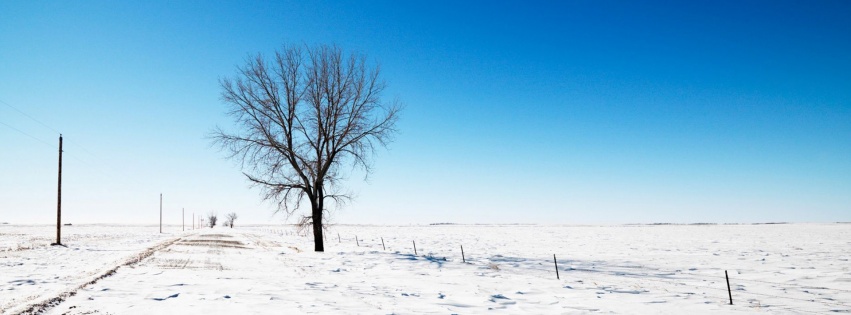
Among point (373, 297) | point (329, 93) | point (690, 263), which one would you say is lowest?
point (690, 263)

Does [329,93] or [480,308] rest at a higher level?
[329,93]

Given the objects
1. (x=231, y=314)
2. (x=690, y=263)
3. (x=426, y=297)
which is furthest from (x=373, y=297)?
(x=690, y=263)

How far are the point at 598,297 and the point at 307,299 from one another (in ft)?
22.9

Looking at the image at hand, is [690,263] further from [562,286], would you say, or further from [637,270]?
[562,286]

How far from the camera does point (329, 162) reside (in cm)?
2194

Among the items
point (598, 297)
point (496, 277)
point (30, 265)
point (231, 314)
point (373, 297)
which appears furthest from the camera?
point (30, 265)

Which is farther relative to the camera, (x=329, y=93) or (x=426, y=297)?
(x=329, y=93)

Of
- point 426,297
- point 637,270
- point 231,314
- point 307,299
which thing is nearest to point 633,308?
point 426,297

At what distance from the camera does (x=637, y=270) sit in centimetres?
1811

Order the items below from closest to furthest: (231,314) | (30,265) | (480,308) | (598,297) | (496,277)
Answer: (231,314)
(480,308)
(598,297)
(496,277)
(30,265)

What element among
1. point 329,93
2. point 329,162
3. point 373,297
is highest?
point 329,93

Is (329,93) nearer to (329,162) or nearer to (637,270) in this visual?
(329,162)

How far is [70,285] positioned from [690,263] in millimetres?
23640

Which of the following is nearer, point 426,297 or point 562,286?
point 426,297
